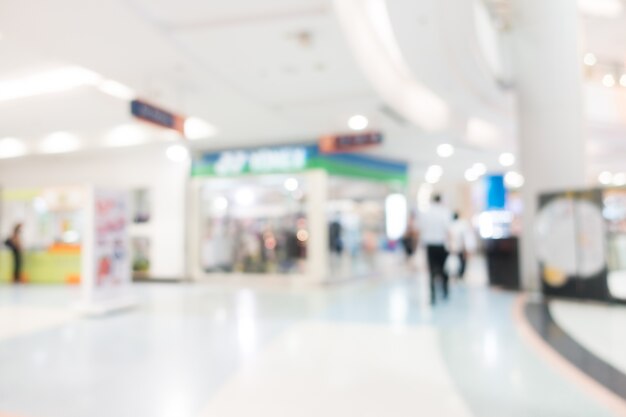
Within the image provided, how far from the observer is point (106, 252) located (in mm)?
5992

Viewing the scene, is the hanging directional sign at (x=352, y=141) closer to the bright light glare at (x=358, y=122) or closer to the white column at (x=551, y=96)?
the bright light glare at (x=358, y=122)

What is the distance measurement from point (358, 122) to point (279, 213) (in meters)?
3.29

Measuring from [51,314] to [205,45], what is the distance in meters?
4.37

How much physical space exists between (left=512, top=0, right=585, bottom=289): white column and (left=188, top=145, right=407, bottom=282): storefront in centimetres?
417

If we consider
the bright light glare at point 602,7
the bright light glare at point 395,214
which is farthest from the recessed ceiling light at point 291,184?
the bright light glare at point 602,7

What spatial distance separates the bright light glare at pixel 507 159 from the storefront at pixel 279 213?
3685 mm

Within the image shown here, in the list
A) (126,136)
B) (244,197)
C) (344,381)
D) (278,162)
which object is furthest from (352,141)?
(126,136)

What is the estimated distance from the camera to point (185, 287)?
28.3 ft

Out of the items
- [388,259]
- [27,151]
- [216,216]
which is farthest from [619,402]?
[27,151]

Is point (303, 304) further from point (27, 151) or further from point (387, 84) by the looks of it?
point (27, 151)

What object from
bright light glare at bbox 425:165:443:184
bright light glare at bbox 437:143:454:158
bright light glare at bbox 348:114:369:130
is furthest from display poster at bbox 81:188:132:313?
bright light glare at bbox 425:165:443:184

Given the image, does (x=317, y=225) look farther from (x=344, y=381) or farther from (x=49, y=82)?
(x=344, y=381)

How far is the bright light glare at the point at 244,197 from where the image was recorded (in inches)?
408

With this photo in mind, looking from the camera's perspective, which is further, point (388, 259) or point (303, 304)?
point (388, 259)
